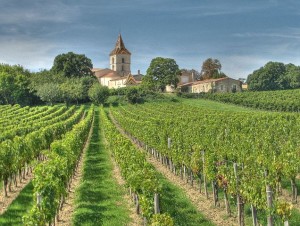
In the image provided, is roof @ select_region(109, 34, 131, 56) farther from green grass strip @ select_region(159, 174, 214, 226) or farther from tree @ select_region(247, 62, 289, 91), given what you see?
green grass strip @ select_region(159, 174, 214, 226)

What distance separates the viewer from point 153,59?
317 ft

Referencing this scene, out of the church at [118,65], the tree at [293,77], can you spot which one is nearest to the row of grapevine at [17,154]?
the tree at [293,77]

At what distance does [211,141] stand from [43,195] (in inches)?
490

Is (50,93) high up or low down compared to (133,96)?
up

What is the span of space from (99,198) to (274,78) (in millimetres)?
94674

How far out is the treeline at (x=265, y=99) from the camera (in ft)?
217

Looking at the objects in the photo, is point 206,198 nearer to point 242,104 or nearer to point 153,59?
point 242,104

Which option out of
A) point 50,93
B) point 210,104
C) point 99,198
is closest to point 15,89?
point 50,93

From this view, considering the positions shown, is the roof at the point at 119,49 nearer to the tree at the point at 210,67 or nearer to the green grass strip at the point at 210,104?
the tree at the point at 210,67

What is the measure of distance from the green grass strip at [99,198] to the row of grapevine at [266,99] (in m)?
48.7

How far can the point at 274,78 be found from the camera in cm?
10319

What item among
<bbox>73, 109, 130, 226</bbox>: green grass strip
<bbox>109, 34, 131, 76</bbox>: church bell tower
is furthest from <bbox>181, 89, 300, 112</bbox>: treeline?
<bbox>109, 34, 131, 76</bbox>: church bell tower

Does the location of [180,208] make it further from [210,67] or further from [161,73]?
[210,67]

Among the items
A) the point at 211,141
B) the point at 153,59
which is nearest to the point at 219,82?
the point at 153,59
